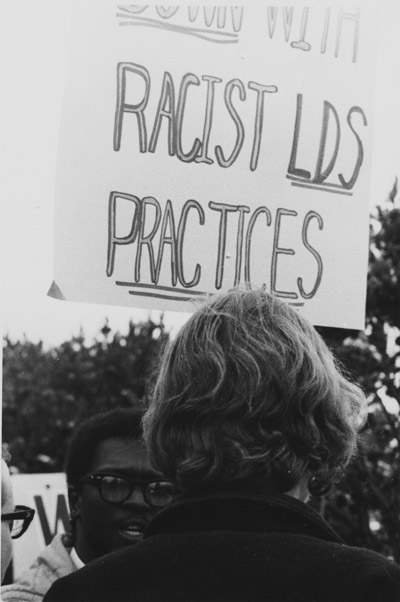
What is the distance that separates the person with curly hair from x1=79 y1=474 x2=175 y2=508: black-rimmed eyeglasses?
676mm

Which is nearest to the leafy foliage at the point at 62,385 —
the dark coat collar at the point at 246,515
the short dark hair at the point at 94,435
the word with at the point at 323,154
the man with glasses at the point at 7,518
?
the short dark hair at the point at 94,435

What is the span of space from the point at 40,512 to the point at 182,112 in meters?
2.40

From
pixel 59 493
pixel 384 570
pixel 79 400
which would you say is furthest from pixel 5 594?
pixel 79 400

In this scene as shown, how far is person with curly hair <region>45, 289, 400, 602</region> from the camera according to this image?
108 centimetres

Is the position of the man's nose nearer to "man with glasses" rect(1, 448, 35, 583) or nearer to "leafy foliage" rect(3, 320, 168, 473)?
"man with glasses" rect(1, 448, 35, 583)

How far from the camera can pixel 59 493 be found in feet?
12.3

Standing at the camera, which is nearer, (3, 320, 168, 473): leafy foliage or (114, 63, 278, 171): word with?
(114, 63, 278, 171): word with

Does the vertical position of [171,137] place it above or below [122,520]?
above

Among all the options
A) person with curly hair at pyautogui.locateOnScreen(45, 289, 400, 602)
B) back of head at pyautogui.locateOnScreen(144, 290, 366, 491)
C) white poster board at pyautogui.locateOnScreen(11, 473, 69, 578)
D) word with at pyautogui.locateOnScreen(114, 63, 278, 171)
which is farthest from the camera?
white poster board at pyautogui.locateOnScreen(11, 473, 69, 578)

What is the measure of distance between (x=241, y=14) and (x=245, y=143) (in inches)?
9.5

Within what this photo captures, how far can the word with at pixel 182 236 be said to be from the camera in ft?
5.43

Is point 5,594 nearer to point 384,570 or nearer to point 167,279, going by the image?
point 167,279

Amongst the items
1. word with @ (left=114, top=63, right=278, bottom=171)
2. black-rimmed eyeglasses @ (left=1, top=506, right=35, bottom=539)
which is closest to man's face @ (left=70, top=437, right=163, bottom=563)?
black-rimmed eyeglasses @ (left=1, top=506, right=35, bottom=539)

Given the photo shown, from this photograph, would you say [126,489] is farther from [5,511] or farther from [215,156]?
[215,156]
